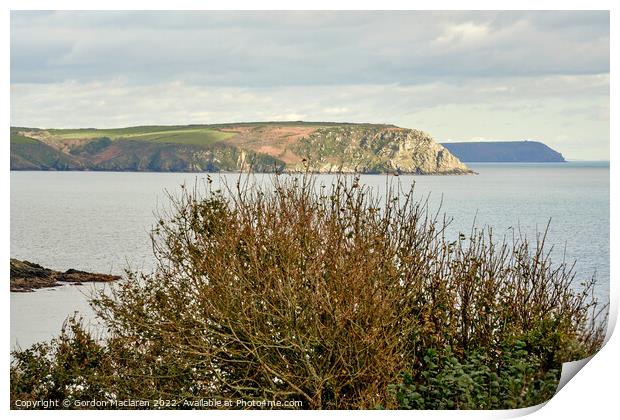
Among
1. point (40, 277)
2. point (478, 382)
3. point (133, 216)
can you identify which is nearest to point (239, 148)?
point (133, 216)

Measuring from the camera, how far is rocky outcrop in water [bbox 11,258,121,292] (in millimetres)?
11117

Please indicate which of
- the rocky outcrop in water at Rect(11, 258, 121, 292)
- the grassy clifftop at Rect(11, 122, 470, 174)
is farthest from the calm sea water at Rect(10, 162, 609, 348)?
the grassy clifftop at Rect(11, 122, 470, 174)

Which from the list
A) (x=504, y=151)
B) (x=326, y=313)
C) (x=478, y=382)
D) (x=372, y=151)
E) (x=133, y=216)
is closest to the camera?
(x=326, y=313)

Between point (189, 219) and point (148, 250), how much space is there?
0.63 m

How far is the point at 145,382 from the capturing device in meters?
10.8

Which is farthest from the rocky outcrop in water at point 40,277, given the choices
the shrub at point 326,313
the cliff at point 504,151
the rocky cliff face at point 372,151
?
the cliff at point 504,151

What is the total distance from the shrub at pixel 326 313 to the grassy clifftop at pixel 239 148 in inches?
22.7

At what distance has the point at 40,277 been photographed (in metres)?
11.5

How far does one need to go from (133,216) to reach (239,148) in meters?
1.41

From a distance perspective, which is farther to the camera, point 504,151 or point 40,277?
point 504,151

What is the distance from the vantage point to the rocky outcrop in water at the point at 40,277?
11.1 metres

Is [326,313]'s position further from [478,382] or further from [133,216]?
[133,216]
